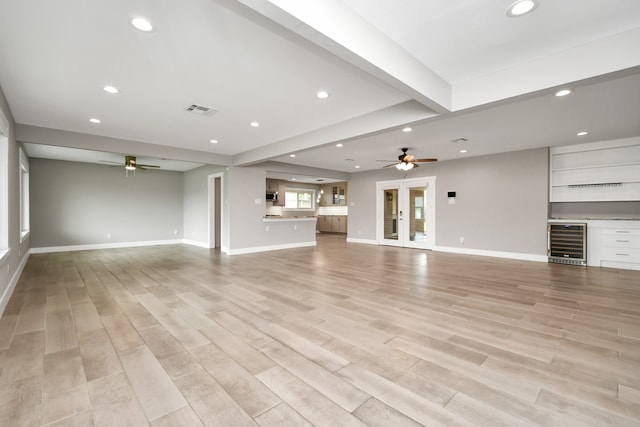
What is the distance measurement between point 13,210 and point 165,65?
3.32 m

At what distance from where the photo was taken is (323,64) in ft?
8.60

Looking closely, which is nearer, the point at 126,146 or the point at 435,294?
the point at 435,294

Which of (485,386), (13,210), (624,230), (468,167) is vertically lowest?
(485,386)

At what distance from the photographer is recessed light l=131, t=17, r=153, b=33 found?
6.63ft

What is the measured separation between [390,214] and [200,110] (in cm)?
658

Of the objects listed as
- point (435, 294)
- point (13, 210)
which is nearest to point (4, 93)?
point (13, 210)

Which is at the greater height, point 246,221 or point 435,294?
point 246,221

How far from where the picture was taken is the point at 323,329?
2.58 metres

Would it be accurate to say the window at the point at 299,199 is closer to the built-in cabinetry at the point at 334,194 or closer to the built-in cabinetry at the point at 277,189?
the built-in cabinetry at the point at 334,194

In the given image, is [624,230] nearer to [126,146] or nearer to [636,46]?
[636,46]

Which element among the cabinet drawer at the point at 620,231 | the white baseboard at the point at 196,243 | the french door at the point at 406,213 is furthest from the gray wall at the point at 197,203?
the cabinet drawer at the point at 620,231

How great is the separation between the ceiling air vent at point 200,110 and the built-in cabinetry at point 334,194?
960 centimetres

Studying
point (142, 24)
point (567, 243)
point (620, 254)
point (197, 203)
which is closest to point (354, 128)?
point (142, 24)

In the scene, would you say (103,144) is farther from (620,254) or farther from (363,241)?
(620,254)
